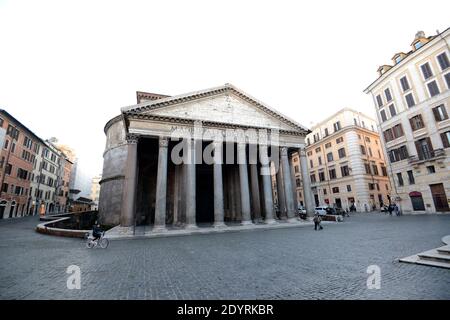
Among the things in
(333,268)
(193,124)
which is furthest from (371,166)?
(333,268)

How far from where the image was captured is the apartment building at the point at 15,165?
29.9 meters

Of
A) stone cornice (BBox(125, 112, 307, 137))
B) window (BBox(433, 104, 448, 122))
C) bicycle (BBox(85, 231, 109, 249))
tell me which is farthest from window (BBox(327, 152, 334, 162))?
bicycle (BBox(85, 231, 109, 249))

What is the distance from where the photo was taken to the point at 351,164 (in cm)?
3384

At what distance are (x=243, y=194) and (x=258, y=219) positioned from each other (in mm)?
4432

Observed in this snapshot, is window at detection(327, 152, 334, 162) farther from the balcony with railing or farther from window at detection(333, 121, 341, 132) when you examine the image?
the balcony with railing

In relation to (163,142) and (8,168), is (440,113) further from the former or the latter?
(8,168)

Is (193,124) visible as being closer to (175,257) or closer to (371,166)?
(175,257)

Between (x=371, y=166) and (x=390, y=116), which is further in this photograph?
(x=371, y=166)

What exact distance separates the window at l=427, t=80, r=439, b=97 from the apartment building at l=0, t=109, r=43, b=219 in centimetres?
5089

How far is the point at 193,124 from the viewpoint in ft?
62.8

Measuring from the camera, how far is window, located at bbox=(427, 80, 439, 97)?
22.4m

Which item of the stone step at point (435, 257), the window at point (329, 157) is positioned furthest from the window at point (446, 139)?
the stone step at point (435, 257)
